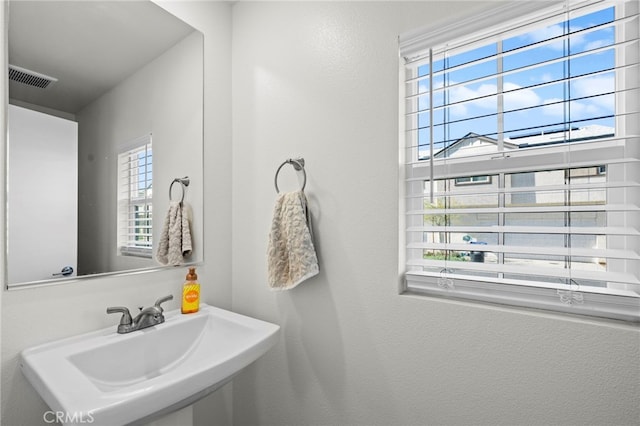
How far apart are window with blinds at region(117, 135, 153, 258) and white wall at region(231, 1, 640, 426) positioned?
0.40 meters

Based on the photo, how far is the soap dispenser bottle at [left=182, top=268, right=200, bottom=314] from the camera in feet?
4.19

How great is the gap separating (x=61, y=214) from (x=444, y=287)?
132 centimetres

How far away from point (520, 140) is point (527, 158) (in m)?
0.07

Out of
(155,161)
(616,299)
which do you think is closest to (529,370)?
(616,299)

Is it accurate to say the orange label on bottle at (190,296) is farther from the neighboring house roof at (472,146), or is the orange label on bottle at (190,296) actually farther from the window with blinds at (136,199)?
the neighboring house roof at (472,146)

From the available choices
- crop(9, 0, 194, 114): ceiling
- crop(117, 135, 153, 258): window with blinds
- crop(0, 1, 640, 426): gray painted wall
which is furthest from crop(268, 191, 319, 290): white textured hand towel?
crop(9, 0, 194, 114): ceiling

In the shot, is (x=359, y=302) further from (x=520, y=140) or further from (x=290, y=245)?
(x=520, y=140)

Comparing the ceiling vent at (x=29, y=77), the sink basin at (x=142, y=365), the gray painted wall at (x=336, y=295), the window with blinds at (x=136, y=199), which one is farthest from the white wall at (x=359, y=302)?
the ceiling vent at (x=29, y=77)

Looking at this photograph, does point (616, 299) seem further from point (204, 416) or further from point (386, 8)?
point (204, 416)

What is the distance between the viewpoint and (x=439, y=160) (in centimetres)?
106

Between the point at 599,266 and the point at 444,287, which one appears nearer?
the point at 599,266

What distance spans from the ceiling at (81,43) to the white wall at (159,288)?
2.2 inches

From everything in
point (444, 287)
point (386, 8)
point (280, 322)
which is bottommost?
point (280, 322)

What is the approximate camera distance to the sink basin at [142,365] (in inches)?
27.1
